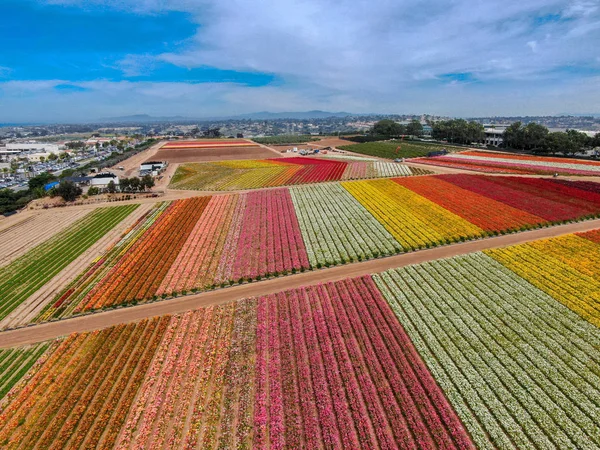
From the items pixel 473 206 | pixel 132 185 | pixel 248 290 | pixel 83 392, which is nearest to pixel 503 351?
pixel 248 290

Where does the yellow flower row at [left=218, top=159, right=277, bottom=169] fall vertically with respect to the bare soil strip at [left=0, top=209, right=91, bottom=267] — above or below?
above

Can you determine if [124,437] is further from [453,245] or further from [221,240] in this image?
[453,245]

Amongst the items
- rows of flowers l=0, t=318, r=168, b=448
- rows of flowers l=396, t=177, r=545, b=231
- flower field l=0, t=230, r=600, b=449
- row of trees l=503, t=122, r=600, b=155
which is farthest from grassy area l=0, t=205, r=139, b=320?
row of trees l=503, t=122, r=600, b=155

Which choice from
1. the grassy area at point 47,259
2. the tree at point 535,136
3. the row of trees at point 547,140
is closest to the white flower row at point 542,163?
the row of trees at point 547,140

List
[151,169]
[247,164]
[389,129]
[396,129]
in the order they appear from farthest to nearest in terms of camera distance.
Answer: [389,129]
[396,129]
[247,164]
[151,169]

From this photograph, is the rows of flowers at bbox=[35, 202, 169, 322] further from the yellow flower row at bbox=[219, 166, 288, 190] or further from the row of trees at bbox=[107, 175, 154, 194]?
the yellow flower row at bbox=[219, 166, 288, 190]

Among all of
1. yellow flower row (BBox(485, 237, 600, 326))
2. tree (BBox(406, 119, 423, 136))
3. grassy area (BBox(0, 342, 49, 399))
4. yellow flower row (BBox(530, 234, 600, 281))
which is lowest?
grassy area (BBox(0, 342, 49, 399))

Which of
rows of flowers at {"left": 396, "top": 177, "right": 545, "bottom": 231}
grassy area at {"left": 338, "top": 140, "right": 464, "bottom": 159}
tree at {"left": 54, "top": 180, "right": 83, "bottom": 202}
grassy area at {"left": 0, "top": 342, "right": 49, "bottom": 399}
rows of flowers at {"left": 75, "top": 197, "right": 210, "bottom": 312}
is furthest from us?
grassy area at {"left": 338, "top": 140, "right": 464, "bottom": 159}

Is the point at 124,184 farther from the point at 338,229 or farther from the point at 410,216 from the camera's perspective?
the point at 410,216
